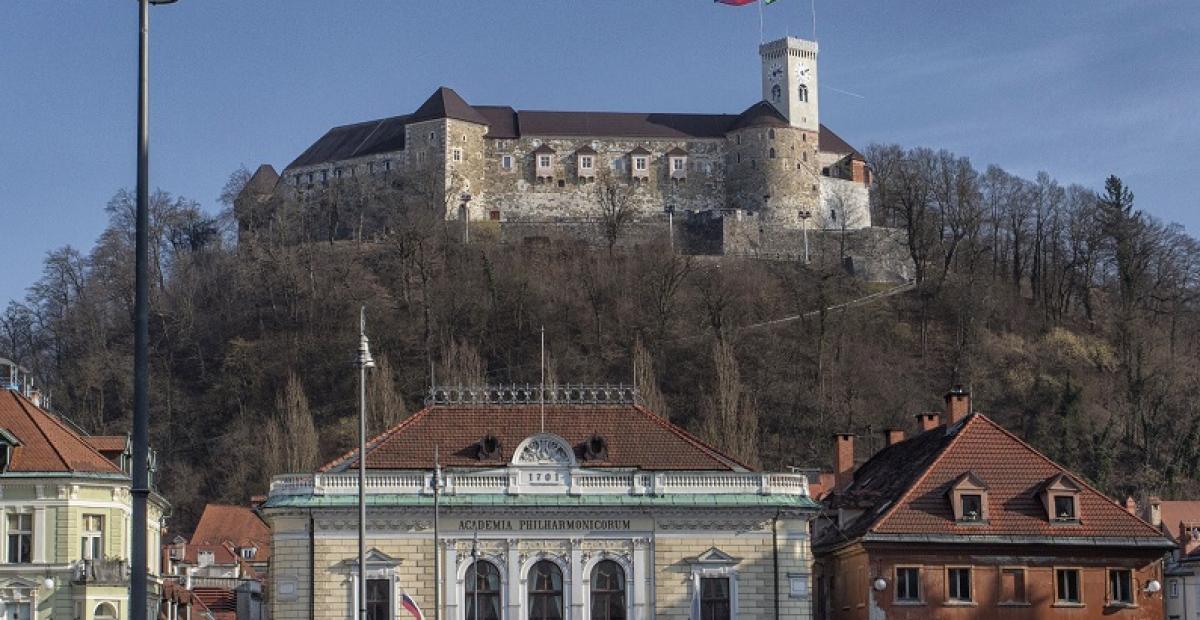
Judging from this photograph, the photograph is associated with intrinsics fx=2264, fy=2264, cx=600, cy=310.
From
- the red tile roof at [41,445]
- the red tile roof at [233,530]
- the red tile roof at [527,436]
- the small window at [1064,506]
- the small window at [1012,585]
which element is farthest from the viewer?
the red tile roof at [233,530]

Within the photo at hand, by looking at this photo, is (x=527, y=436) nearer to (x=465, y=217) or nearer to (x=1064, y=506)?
(x=1064, y=506)

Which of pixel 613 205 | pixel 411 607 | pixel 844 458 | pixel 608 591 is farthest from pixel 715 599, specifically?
pixel 613 205

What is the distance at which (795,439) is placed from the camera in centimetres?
13275

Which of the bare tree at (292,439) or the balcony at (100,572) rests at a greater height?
the bare tree at (292,439)

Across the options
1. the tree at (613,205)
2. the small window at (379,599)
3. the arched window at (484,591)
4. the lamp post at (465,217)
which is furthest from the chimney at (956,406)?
the lamp post at (465,217)

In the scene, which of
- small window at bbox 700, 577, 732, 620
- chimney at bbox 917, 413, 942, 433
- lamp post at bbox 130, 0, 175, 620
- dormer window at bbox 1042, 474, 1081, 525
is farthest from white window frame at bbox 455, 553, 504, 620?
lamp post at bbox 130, 0, 175, 620

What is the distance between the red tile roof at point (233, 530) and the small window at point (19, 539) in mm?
42499

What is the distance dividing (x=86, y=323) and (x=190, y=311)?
23.1ft

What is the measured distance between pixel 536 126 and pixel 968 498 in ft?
435

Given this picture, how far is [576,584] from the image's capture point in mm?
60719

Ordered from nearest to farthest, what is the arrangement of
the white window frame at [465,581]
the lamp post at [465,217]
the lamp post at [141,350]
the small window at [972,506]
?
the lamp post at [141,350] → the white window frame at [465,581] → the small window at [972,506] → the lamp post at [465,217]

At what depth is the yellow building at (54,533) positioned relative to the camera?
60.9 m

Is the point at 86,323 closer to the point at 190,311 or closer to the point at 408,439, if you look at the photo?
the point at 190,311

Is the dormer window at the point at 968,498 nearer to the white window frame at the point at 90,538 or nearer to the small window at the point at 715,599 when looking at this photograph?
the small window at the point at 715,599
